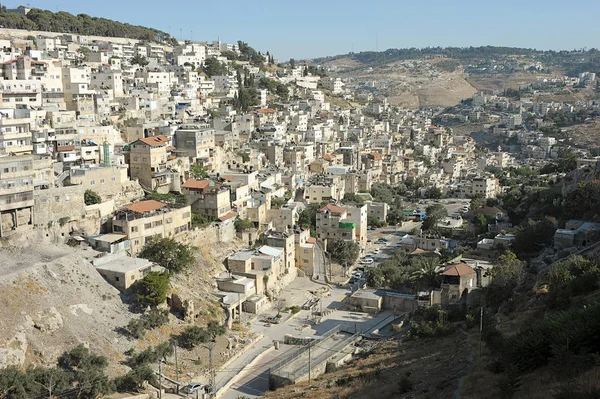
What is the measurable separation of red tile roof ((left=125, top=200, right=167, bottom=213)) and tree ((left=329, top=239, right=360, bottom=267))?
10.3 m

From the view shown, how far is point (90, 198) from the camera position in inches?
1029

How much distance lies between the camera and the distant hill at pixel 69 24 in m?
56.9

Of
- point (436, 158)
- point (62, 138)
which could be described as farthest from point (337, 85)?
point (62, 138)

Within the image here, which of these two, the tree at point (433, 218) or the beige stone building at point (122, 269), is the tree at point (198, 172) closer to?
the beige stone building at point (122, 269)

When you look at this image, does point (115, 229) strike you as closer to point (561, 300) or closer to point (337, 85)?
point (561, 300)

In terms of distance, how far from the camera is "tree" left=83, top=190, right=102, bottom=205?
1024 inches

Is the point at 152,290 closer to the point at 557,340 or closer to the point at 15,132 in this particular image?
the point at 15,132

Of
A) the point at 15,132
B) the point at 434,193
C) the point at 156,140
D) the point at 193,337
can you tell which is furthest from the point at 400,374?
the point at 434,193

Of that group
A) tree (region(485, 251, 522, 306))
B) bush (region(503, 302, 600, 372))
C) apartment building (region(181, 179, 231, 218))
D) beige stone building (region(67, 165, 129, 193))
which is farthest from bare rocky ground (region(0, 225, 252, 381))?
bush (region(503, 302, 600, 372))

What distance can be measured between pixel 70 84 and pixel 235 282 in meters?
18.6

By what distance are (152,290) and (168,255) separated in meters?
2.68

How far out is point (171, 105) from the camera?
43.3 m

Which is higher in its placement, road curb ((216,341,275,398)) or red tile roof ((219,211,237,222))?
red tile roof ((219,211,237,222))

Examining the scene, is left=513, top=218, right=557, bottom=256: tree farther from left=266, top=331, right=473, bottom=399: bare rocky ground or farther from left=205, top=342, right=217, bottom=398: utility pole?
left=205, top=342, right=217, bottom=398: utility pole
